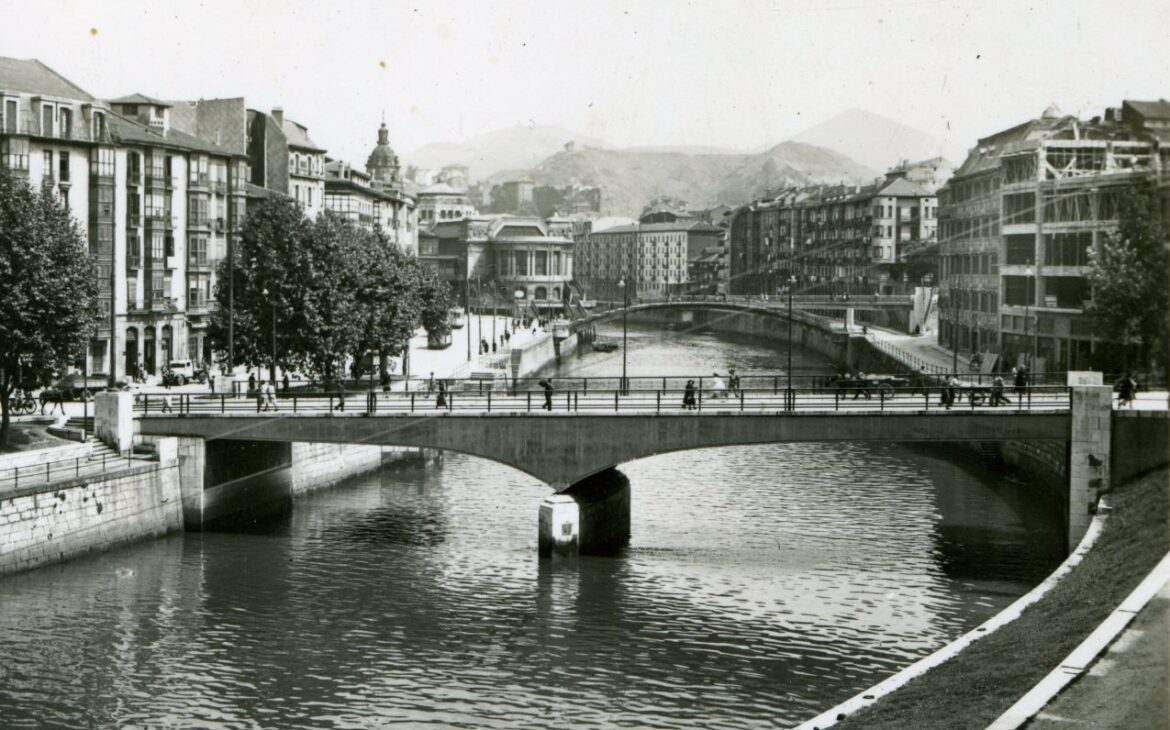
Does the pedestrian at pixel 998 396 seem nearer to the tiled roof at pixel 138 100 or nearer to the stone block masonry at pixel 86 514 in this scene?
the stone block masonry at pixel 86 514

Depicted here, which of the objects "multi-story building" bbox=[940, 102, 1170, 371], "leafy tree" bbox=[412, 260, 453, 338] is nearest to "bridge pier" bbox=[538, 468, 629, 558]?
"multi-story building" bbox=[940, 102, 1170, 371]

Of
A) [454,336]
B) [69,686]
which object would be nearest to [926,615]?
[69,686]

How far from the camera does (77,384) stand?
77.8m

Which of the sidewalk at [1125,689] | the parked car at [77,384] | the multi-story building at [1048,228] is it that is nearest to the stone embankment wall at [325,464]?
the parked car at [77,384]

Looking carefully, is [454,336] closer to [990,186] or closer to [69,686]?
[990,186]

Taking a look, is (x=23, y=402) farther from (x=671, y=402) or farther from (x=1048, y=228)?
(x=1048, y=228)

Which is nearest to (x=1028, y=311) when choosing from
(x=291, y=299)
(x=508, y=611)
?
(x=291, y=299)

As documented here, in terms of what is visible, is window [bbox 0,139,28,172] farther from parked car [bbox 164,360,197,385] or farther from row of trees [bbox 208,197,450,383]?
parked car [bbox 164,360,197,385]

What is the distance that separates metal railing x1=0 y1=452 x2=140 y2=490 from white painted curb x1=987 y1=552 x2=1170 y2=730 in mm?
35170

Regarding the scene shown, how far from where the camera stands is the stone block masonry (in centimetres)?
4947

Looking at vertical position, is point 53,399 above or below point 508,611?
above

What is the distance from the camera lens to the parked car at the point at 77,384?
76125 mm

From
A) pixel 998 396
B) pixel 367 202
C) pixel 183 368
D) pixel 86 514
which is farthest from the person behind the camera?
pixel 367 202

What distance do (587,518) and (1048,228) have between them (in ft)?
179
